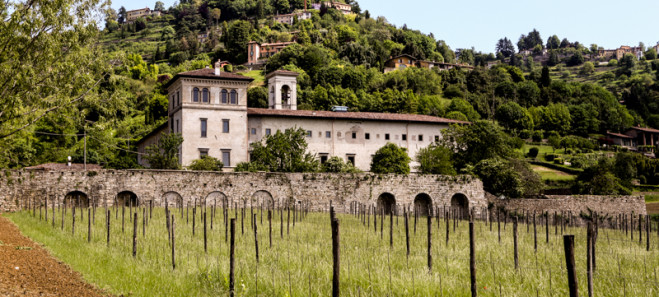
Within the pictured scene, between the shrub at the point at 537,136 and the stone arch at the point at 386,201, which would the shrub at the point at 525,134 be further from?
the stone arch at the point at 386,201

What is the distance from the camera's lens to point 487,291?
12898 mm

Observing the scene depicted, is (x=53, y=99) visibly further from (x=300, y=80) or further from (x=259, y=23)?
(x=259, y=23)

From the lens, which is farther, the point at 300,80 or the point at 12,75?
the point at 300,80

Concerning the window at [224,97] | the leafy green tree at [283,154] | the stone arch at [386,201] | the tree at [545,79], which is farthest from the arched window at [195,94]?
the tree at [545,79]

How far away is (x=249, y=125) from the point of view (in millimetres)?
54438

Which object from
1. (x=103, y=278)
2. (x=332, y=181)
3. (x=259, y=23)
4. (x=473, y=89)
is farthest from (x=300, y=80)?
(x=103, y=278)

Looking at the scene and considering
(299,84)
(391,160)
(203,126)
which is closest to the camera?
(203,126)

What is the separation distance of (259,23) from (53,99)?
6278 inches

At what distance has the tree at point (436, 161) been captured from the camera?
53.6 meters

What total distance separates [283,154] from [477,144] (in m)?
18.1

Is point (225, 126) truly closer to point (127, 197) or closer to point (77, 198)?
point (127, 197)

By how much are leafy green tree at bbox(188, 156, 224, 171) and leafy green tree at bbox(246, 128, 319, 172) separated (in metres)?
2.91

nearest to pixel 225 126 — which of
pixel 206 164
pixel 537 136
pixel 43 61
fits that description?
pixel 206 164

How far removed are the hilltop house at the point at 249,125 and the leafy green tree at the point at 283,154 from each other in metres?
3.07
